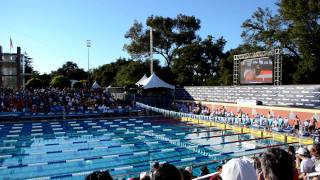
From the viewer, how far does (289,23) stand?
29.5 metres

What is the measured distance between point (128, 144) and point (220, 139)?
432cm

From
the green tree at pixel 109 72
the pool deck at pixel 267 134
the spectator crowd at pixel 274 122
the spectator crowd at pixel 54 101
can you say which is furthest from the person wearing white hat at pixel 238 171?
the green tree at pixel 109 72

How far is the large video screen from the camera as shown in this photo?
2080 cm

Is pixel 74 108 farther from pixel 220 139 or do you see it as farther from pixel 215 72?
pixel 215 72

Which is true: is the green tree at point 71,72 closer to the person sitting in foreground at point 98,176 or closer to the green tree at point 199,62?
the green tree at point 199,62

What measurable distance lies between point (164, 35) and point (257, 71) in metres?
24.0

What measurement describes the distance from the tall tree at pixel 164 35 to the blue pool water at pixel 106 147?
78.1 ft

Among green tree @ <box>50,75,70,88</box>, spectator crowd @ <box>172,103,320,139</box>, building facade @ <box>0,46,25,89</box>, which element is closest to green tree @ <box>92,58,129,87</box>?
green tree @ <box>50,75,70,88</box>

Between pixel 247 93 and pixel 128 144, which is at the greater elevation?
pixel 247 93

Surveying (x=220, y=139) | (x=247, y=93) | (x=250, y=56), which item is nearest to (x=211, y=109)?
(x=247, y=93)

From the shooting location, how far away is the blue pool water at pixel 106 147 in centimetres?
1108

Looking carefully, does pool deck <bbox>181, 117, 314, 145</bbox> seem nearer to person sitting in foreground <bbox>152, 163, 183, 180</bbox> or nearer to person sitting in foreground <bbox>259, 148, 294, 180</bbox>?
person sitting in foreground <bbox>259, 148, 294, 180</bbox>

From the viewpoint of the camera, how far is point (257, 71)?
21.5 meters

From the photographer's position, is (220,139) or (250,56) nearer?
(220,139)
